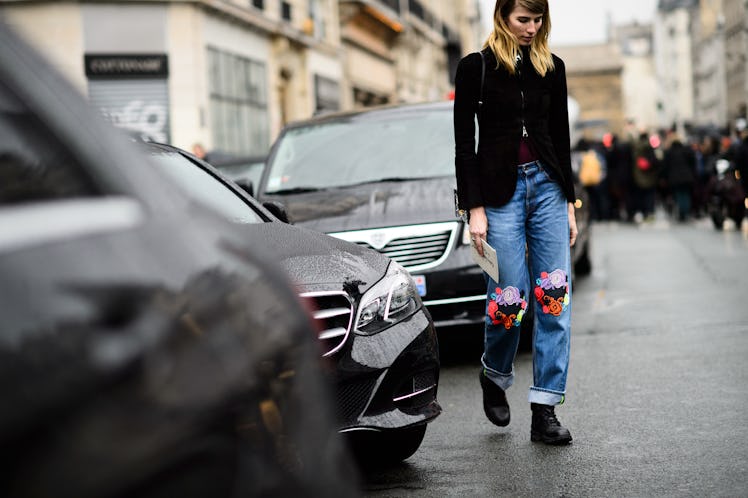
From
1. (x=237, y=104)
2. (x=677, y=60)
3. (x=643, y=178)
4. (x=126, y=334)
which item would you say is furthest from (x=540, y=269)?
(x=677, y=60)

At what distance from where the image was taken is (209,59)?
2428 cm

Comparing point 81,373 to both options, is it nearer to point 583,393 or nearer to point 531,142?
point 531,142

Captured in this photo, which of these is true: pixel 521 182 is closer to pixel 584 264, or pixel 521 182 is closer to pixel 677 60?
pixel 584 264

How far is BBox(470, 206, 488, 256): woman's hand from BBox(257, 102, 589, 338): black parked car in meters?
2.12

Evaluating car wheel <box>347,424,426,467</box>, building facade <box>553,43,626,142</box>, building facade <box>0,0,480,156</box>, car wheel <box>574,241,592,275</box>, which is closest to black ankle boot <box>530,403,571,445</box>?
car wheel <box>347,424,426,467</box>

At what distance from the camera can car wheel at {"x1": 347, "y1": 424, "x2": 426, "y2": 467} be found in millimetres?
4898

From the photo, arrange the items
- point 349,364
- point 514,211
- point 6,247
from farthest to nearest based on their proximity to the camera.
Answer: point 514,211, point 349,364, point 6,247

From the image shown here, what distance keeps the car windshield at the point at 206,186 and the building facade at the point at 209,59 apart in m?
10.2

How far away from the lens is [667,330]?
886cm

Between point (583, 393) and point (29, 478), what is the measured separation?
5364 mm

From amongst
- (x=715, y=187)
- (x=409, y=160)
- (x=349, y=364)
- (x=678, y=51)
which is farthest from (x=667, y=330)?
(x=678, y=51)

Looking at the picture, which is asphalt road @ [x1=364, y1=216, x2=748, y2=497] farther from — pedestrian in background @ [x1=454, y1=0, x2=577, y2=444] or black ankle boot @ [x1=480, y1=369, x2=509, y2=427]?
pedestrian in background @ [x1=454, y1=0, x2=577, y2=444]

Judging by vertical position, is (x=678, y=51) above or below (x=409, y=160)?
above

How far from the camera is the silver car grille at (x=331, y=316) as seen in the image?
4.32 meters
